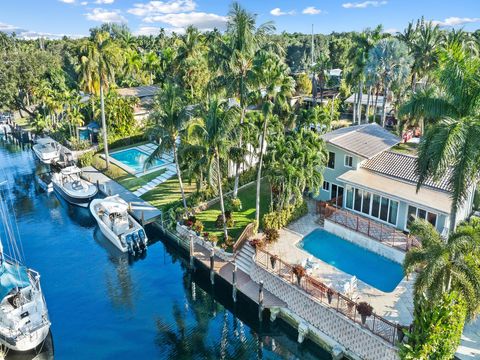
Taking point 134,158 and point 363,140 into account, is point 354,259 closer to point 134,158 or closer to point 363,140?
point 363,140

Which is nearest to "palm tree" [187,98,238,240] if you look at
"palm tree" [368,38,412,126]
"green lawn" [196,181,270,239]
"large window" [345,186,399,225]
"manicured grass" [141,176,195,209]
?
"green lawn" [196,181,270,239]

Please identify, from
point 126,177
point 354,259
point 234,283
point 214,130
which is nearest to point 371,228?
point 354,259

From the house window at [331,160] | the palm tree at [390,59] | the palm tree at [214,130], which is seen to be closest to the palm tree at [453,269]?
the palm tree at [214,130]

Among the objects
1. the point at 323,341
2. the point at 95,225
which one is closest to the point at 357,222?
the point at 323,341

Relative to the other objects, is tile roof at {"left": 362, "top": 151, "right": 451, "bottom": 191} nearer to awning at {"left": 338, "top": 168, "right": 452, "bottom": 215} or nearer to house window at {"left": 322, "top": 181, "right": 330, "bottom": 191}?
awning at {"left": 338, "top": 168, "right": 452, "bottom": 215}

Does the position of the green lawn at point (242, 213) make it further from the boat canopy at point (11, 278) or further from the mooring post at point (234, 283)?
the boat canopy at point (11, 278)

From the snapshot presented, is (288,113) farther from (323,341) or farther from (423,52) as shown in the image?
(323,341)
